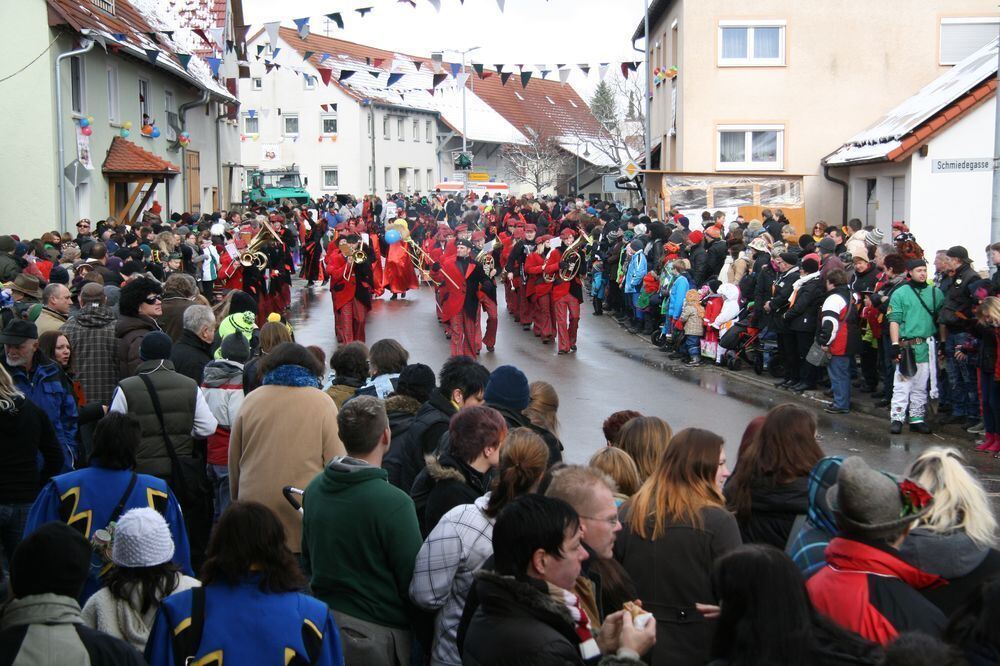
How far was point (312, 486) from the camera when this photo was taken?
191 inches

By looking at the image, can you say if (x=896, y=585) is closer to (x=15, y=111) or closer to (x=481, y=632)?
(x=481, y=632)

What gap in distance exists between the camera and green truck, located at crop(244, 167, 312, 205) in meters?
48.2

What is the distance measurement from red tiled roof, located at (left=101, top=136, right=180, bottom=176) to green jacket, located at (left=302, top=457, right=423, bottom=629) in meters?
23.5

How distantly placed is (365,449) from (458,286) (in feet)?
41.4

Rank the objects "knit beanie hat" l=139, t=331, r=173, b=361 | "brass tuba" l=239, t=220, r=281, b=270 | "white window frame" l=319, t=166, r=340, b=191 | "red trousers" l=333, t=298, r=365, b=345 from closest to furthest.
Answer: "knit beanie hat" l=139, t=331, r=173, b=361 < "red trousers" l=333, t=298, r=365, b=345 < "brass tuba" l=239, t=220, r=281, b=270 < "white window frame" l=319, t=166, r=340, b=191

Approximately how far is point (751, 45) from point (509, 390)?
2365cm

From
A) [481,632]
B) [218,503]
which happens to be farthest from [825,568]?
[218,503]

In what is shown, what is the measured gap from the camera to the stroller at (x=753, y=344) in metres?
15.7

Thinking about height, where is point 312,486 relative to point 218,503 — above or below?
above

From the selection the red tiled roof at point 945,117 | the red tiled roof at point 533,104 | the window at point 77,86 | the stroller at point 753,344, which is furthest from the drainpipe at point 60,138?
the red tiled roof at point 533,104

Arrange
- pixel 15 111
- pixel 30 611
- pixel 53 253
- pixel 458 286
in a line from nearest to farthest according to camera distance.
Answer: pixel 30 611, pixel 53 253, pixel 458 286, pixel 15 111

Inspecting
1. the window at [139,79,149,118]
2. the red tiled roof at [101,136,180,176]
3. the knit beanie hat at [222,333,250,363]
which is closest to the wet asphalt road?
the knit beanie hat at [222,333,250,363]

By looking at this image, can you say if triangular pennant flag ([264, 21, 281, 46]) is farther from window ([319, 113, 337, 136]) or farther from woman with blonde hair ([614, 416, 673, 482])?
window ([319, 113, 337, 136])

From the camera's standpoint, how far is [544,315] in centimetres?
1958
